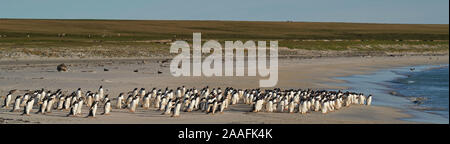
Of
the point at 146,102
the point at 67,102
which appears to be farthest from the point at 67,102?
the point at 146,102

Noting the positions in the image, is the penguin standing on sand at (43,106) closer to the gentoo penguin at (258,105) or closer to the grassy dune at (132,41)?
the gentoo penguin at (258,105)

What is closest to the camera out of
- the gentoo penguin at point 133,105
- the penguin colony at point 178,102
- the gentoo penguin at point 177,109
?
the gentoo penguin at point 177,109

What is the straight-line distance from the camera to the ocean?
20737mm

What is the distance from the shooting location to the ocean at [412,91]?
68.0 ft

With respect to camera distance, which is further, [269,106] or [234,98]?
[234,98]

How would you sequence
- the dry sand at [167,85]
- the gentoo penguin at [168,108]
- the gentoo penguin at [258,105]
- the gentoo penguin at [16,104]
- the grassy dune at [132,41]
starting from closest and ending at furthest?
the dry sand at [167,85] → the gentoo penguin at [16,104] → the gentoo penguin at [168,108] → the gentoo penguin at [258,105] → the grassy dune at [132,41]

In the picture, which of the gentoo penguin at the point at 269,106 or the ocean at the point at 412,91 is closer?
A: the gentoo penguin at the point at 269,106

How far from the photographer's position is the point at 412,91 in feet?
93.0

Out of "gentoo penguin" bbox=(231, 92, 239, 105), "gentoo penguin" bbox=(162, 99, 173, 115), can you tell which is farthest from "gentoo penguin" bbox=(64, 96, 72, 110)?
"gentoo penguin" bbox=(231, 92, 239, 105)

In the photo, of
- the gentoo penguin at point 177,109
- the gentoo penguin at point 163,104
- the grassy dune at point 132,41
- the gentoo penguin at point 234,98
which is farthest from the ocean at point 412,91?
the grassy dune at point 132,41

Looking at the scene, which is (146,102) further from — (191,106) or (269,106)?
(269,106)
